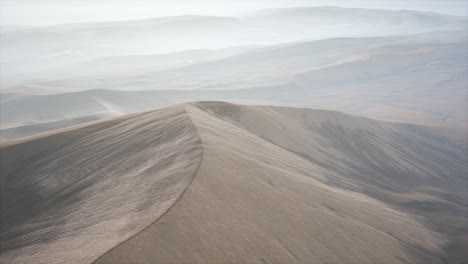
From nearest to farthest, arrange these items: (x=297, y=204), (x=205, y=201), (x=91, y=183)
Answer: (x=205, y=201)
(x=297, y=204)
(x=91, y=183)

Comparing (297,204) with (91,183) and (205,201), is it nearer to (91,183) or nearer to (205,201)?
(205,201)

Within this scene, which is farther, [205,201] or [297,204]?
[297,204]

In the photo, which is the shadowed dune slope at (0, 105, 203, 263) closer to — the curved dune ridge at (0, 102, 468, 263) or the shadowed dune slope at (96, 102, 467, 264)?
the curved dune ridge at (0, 102, 468, 263)

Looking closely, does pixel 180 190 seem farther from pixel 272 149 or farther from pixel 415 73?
pixel 415 73

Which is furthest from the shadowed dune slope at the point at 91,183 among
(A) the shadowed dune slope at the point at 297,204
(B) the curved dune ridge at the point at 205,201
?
(A) the shadowed dune slope at the point at 297,204

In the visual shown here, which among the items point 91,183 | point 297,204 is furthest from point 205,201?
point 91,183

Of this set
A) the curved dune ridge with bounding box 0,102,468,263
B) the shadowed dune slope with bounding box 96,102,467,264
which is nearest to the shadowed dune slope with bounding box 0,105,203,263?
the curved dune ridge with bounding box 0,102,468,263

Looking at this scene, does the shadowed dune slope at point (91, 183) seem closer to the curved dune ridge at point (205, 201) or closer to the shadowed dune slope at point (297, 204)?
the curved dune ridge at point (205, 201)
